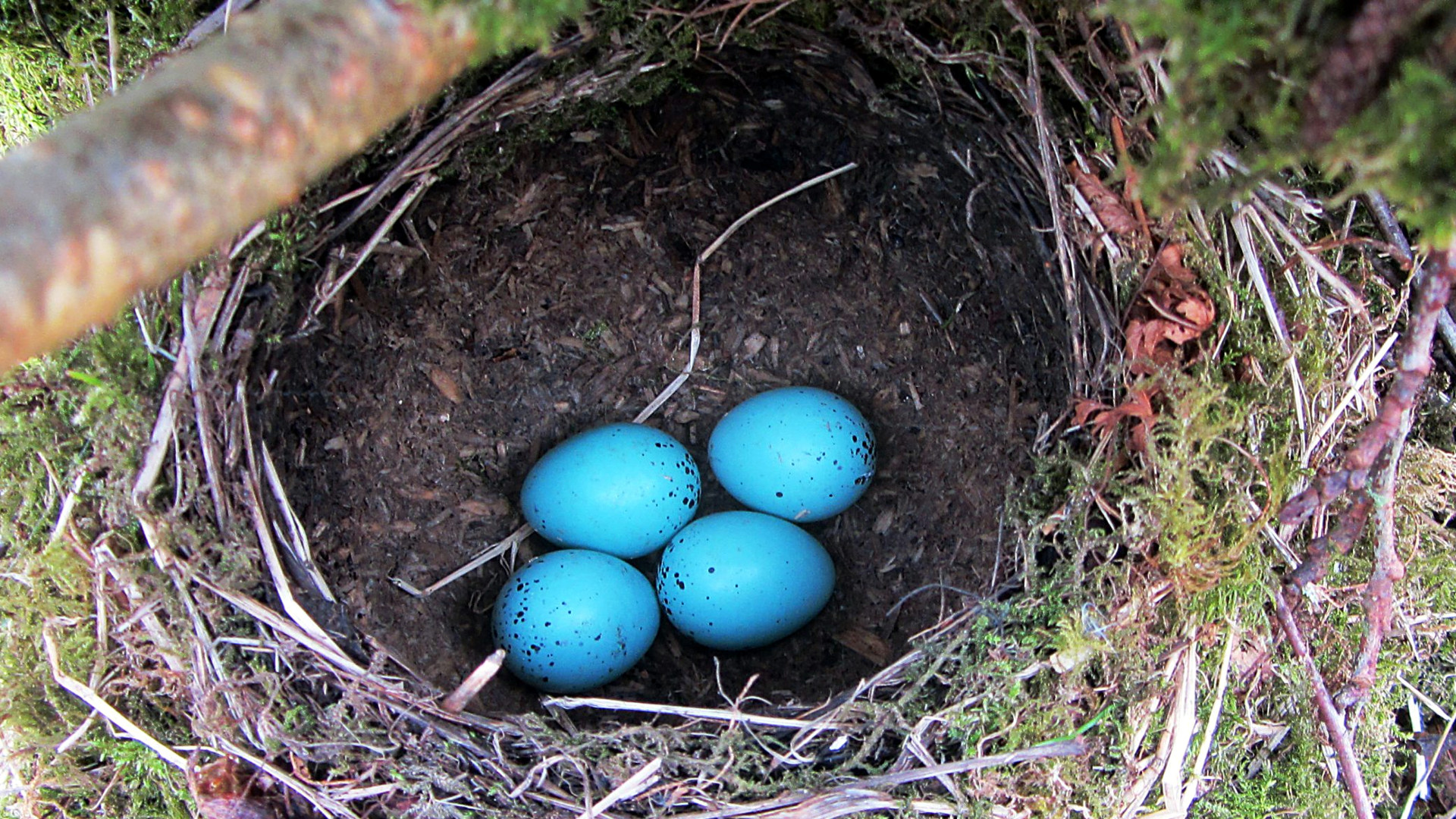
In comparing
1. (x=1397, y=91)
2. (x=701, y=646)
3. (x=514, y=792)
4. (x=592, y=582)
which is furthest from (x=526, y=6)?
(x=701, y=646)

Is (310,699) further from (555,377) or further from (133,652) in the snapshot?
(555,377)

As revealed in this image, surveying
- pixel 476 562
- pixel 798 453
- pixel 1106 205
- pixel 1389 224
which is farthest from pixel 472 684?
pixel 1389 224

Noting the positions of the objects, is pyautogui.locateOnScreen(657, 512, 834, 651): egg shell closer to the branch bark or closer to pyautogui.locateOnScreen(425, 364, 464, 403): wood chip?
pyautogui.locateOnScreen(425, 364, 464, 403): wood chip

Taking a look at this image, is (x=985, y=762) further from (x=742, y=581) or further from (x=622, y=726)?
(x=742, y=581)

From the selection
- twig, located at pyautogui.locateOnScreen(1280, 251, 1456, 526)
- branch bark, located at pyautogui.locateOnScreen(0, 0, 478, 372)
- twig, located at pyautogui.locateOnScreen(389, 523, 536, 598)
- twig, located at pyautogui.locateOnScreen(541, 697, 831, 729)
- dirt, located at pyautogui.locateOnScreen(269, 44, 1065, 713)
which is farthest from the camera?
twig, located at pyautogui.locateOnScreen(389, 523, 536, 598)

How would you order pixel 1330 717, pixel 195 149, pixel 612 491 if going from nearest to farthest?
pixel 195 149
pixel 1330 717
pixel 612 491

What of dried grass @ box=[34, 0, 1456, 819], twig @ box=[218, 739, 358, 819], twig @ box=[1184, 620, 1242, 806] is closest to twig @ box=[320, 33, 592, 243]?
dried grass @ box=[34, 0, 1456, 819]
